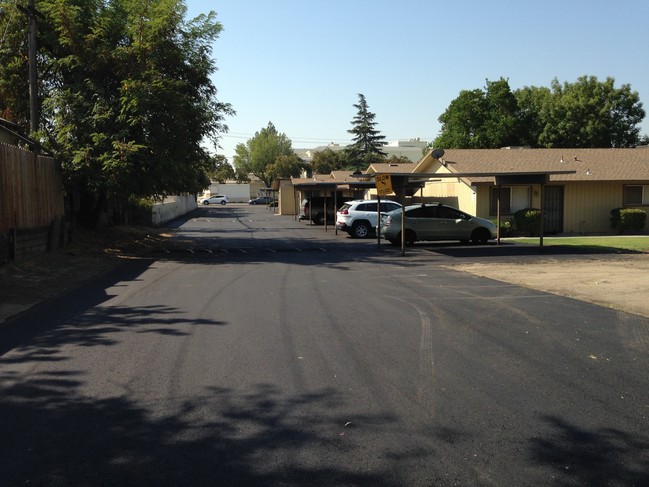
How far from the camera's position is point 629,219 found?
93.8 feet

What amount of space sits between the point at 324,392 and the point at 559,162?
28.9 metres

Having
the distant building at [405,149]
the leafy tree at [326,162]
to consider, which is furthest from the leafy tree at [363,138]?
the distant building at [405,149]

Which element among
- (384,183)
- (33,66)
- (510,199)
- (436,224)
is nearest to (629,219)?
(510,199)

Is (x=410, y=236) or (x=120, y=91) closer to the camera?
(x=120, y=91)

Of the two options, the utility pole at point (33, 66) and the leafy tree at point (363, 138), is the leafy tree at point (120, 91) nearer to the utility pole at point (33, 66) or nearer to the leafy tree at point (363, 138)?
the utility pole at point (33, 66)

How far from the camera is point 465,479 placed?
3.99m

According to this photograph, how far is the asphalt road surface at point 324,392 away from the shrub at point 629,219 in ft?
67.4

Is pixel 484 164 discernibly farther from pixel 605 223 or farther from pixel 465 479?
pixel 465 479

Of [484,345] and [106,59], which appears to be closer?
[484,345]

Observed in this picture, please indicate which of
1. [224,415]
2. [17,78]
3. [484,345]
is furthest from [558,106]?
[224,415]

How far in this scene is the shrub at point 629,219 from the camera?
2856 cm

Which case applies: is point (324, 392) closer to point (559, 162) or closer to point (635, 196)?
point (635, 196)

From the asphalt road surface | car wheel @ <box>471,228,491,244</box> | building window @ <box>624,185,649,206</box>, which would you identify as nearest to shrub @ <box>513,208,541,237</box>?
car wheel @ <box>471,228,491,244</box>

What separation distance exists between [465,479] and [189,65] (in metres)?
19.6
